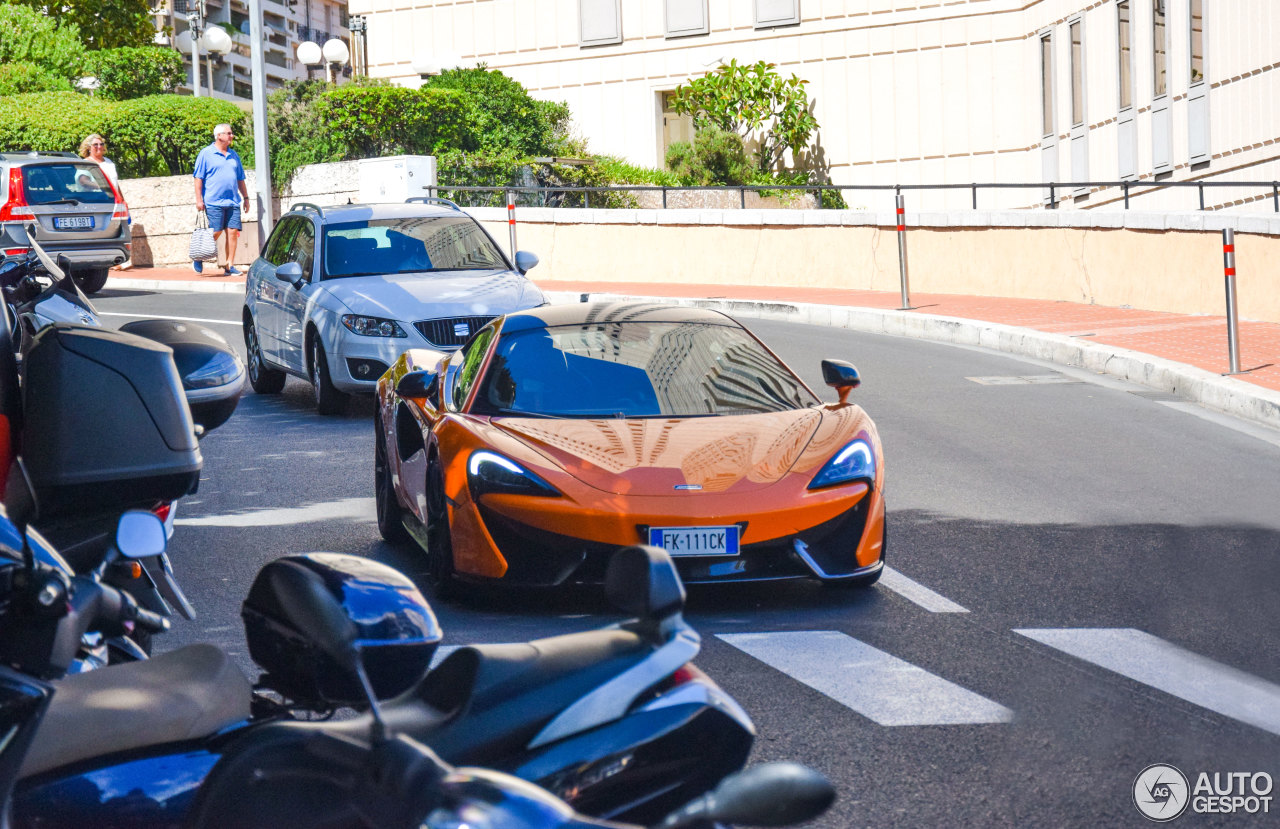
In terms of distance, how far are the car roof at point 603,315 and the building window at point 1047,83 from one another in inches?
1098

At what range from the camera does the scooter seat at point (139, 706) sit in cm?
236

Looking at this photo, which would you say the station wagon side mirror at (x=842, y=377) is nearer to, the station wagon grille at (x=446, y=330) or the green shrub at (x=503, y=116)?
the station wagon grille at (x=446, y=330)

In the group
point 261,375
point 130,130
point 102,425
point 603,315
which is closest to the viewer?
point 102,425

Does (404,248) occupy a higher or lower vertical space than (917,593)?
higher

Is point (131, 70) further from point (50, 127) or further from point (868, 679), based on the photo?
point (868, 679)

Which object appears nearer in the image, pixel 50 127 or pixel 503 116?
pixel 50 127

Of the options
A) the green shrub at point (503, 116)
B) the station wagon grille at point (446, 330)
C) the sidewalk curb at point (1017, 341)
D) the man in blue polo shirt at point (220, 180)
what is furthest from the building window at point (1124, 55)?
the station wagon grille at point (446, 330)

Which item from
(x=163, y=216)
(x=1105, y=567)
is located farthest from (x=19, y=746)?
(x=163, y=216)

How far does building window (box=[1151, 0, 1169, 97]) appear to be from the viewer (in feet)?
95.7

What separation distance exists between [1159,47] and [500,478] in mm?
25258

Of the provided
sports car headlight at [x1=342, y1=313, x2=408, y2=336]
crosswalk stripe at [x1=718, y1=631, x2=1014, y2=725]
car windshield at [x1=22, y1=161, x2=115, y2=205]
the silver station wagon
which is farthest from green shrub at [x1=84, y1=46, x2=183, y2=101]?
crosswalk stripe at [x1=718, y1=631, x2=1014, y2=725]

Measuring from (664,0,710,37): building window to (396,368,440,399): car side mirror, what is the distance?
1242 inches

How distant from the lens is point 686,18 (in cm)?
3866

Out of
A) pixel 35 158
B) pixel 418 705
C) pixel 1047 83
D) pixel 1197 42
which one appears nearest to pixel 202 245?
pixel 35 158
